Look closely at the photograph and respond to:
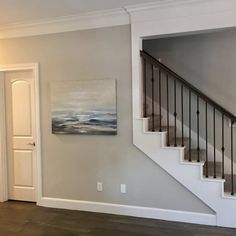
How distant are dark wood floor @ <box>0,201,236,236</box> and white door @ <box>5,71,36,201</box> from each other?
543 millimetres

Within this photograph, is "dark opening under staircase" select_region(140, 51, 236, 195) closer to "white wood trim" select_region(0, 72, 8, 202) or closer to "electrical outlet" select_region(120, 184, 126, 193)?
"electrical outlet" select_region(120, 184, 126, 193)

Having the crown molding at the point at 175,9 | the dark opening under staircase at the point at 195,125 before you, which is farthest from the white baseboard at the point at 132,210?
the crown molding at the point at 175,9

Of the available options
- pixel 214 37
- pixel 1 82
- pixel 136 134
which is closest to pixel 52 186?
pixel 136 134

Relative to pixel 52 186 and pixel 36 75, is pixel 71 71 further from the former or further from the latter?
pixel 52 186

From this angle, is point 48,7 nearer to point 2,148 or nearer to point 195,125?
point 2,148

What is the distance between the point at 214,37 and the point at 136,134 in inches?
77.3

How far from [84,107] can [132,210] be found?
1.62 meters

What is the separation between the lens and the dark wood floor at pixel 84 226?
337cm

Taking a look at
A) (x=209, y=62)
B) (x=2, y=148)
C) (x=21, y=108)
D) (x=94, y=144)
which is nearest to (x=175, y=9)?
(x=209, y=62)

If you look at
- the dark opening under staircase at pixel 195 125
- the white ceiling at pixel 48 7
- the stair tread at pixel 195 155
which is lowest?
the stair tread at pixel 195 155

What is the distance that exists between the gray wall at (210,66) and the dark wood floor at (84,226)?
1462 mm

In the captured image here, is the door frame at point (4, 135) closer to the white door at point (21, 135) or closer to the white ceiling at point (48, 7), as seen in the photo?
the white door at point (21, 135)

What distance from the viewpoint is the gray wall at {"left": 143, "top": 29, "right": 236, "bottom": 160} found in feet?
13.8

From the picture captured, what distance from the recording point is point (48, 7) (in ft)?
11.6
